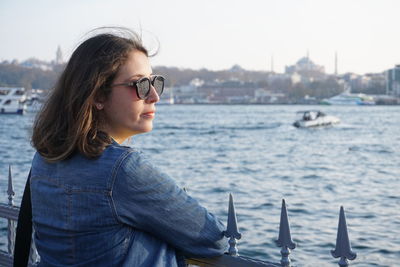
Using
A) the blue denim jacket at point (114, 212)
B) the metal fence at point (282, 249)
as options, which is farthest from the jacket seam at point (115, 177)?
the metal fence at point (282, 249)

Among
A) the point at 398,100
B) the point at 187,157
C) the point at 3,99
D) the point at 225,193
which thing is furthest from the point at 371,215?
the point at 398,100

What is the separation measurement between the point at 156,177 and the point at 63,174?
0.72 ft

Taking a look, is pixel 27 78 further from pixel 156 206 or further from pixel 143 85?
pixel 156 206

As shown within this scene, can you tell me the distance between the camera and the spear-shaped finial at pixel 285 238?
1.65 metres

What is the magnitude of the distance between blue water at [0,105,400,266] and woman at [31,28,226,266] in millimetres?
351

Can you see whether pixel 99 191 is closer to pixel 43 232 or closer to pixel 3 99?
pixel 43 232

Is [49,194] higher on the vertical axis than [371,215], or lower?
higher

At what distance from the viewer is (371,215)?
36.5ft

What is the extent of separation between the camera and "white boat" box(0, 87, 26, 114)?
2153 inches

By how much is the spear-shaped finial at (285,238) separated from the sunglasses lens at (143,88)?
0.49m

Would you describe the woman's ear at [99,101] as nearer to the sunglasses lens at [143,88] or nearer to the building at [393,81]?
the sunglasses lens at [143,88]

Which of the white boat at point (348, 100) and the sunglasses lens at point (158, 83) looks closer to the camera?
the sunglasses lens at point (158, 83)

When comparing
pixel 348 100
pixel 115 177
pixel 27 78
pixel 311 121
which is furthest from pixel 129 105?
pixel 348 100

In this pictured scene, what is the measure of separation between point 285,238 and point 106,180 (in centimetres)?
60
